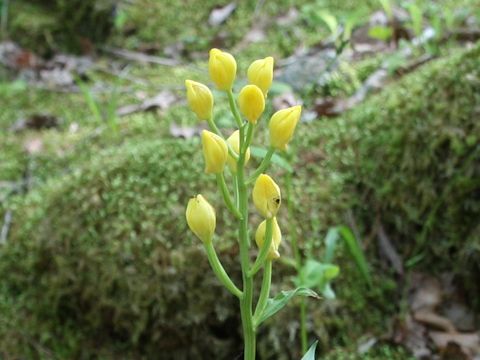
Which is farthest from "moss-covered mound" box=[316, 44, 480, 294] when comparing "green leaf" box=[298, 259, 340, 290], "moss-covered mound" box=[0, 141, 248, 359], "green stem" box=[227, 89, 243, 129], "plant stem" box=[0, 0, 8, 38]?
"plant stem" box=[0, 0, 8, 38]

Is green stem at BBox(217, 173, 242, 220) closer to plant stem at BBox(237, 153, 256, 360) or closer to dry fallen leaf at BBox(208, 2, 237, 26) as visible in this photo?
plant stem at BBox(237, 153, 256, 360)

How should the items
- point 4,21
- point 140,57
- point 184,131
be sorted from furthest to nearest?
point 4,21
point 140,57
point 184,131

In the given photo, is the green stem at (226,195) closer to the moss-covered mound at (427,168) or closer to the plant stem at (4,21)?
the moss-covered mound at (427,168)

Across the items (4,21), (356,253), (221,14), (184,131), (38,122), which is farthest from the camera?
(4,21)

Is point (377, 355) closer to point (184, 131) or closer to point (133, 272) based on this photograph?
point (133, 272)

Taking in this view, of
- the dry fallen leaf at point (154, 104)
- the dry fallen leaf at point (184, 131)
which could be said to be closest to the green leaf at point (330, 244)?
the dry fallen leaf at point (184, 131)

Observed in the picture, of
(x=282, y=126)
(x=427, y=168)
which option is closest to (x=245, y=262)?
(x=282, y=126)

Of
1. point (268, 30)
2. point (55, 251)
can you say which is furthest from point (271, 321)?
point (268, 30)

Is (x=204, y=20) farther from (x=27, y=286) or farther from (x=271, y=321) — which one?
(x=271, y=321)
